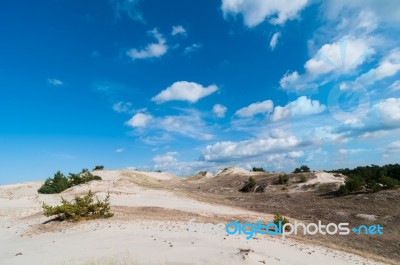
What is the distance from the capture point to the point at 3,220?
20.8m

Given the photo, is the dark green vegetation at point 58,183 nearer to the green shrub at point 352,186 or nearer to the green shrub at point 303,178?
the green shrub at point 303,178

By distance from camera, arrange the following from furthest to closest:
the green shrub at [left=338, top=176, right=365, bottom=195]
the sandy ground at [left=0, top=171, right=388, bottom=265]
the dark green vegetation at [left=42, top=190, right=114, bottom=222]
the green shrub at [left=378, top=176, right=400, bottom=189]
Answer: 1. the green shrub at [left=338, top=176, right=365, bottom=195]
2. the green shrub at [left=378, top=176, right=400, bottom=189]
3. the dark green vegetation at [left=42, top=190, right=114, bottom=222]
4. the sandy ground at [left=0, top=171, right=388, bottom=265]

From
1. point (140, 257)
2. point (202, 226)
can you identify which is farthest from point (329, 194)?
point (140, 257)

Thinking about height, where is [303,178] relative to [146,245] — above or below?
above

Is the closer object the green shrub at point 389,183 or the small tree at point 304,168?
the green shrub at point 389,183

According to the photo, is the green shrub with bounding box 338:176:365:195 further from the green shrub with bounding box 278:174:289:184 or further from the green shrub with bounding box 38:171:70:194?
the green shrub with bounding box 38:171:70:194

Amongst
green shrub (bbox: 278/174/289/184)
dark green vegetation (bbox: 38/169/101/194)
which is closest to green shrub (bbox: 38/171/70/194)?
dark green vegetation (bbox: 38/169/101/194)

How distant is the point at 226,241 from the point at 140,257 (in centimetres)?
400

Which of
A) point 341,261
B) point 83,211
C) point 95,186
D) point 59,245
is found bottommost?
point 341,261

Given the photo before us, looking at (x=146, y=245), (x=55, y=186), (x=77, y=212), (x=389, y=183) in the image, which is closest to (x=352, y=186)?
(x=389, y=183)

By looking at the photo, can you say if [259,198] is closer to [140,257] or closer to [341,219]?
[341,219]

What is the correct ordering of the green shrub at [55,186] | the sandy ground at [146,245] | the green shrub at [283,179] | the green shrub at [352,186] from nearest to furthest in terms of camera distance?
1. the sandy ground at [146,245]
2. the green shrub at [352,186]
3. the green shrub at [55,186]
4. the green shrub at [283,179]

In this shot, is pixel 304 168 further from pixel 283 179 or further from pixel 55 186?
pixel 55 186

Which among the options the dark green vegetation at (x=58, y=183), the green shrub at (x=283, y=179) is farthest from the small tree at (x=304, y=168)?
the dark green vegetation at (x=58, y=183)
